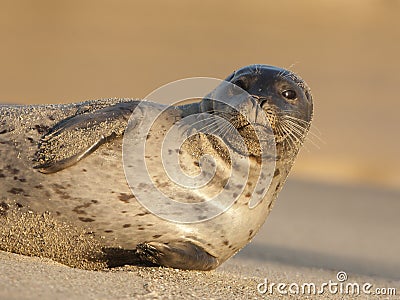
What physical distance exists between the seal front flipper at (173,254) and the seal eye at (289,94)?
106 centimetres

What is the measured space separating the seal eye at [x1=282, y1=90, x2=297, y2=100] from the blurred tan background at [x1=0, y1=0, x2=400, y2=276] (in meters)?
4.61

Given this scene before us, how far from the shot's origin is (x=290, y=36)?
81.5 feet

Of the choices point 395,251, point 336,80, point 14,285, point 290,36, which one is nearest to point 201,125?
point 14,285

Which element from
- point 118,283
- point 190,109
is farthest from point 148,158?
point 118,283

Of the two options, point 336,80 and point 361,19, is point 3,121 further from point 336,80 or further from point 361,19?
point 361,19

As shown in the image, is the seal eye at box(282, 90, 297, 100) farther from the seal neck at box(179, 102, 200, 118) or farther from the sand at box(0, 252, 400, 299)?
the sand at box(0, 252, 400, 299)

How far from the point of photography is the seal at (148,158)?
4.20m

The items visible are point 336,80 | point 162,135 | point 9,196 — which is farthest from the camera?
point 336,80

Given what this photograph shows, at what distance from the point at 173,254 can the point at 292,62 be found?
36.7 ft

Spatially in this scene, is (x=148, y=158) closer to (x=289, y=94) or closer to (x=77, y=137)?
(x=77, y=137)

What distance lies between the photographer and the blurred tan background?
516 inches

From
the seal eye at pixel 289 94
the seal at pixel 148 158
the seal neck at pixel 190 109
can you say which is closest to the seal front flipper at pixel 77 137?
the seal at pixel 148 158

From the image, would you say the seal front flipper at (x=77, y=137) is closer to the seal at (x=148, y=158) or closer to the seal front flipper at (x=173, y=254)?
the seal at (x=148, y=158)

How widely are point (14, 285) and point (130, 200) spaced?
42.0 inches
